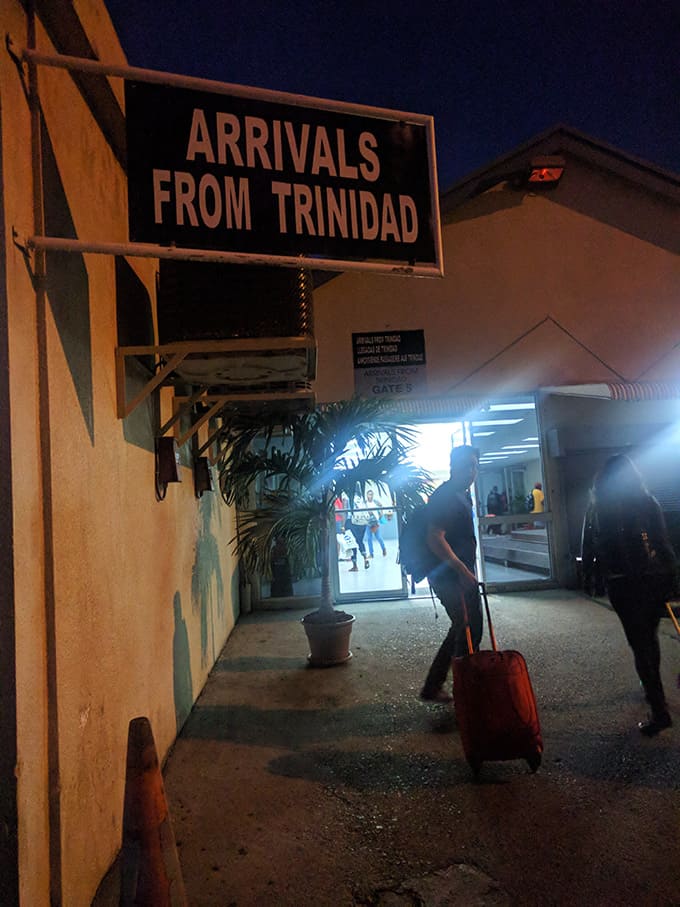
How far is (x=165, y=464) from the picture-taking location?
3820 millimetres

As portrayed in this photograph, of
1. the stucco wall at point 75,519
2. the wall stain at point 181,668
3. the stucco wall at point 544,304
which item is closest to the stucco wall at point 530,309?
the stucco wall at point 544,304

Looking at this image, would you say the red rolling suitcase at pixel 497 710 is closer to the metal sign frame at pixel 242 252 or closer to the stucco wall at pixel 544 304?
the metal sign frame at pixel 242 252

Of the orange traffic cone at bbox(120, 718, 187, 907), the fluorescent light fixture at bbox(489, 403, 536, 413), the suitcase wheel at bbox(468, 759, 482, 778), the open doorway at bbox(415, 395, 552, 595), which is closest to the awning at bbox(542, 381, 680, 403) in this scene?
the fluorescent light fixture at bbox(489, 403, 536, 413)

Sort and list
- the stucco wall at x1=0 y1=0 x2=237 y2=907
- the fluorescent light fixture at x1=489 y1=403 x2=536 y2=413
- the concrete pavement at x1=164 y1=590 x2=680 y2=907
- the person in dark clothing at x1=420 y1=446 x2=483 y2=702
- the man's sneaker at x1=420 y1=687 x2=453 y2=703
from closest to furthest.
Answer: the stucco wall at x1=0 y1=0 x2=237 y2=907
the concrete pavement at x1=164 y1=590 x2=680 y2=907
the person in dark clothing at x1=420 y1=446 x2=483 y2=702
the man's sneaker at x1=420 y1=687 x2=453 y2=703
the fluorescent light fixture at x1=489 y1=403 x2=536 y2=413

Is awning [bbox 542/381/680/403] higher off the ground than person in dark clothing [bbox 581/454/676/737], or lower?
higher

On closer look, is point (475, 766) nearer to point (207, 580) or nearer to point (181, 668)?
point (181, 668)

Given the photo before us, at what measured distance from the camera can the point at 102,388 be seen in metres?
2.77

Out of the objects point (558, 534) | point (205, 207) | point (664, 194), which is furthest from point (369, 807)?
point (664, 194)

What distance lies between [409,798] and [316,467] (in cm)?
290

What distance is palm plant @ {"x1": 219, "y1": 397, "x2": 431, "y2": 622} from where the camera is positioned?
545 cm

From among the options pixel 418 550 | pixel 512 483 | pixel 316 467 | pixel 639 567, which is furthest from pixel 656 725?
pixel 512 483

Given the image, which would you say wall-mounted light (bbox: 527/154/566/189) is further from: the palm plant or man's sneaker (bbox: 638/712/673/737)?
man's sneaker (bbox: 638/712/673/737)

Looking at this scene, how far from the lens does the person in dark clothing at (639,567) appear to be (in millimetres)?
3713

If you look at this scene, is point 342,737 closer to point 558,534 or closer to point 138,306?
point 138,306
